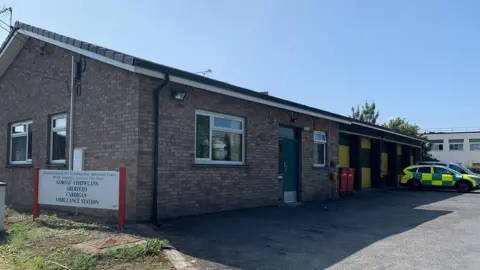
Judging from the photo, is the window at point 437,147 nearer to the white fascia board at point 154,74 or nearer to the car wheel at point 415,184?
the car wheel at point 415,184

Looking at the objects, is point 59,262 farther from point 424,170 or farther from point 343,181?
point 424,170

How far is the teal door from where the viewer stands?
44.2 feet

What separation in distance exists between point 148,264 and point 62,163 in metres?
6.41

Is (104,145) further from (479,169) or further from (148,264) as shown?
(479,169)

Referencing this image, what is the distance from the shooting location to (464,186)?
2186 centimetres

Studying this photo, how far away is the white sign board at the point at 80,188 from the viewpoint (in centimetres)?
795

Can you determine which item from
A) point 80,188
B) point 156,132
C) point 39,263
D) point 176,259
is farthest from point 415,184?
point 39,263

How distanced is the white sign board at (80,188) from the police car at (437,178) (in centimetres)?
1927

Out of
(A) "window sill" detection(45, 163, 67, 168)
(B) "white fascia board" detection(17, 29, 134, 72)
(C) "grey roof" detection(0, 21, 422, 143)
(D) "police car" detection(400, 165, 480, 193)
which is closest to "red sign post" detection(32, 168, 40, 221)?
(A) "window sill" detection(45, 163, 67, 168)

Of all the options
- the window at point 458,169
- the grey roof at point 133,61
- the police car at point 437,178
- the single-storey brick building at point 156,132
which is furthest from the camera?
the window at point 458,169

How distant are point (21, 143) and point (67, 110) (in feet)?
11.6

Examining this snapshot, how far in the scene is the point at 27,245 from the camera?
6.88m

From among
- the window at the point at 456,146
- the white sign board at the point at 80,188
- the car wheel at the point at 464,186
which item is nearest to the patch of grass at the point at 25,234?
the white sign board at the point at 80,188

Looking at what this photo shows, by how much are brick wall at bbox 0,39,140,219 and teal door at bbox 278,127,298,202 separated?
225 inches
